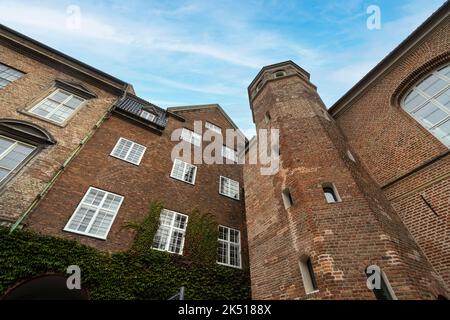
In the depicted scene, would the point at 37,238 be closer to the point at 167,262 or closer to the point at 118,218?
the point at 118,218

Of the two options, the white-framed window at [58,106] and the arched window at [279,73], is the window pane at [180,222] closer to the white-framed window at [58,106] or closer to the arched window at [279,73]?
the white-framed window at [58,106]

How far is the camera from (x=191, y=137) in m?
16.7

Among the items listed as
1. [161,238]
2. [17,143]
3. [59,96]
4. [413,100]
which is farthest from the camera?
[59,96]

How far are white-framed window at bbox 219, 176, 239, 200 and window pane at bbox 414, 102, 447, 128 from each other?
989cm

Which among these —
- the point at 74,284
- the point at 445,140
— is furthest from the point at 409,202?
the point at 74,284

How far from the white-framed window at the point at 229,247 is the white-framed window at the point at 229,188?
2539mm

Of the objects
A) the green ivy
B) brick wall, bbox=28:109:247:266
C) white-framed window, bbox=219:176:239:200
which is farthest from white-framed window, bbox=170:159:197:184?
the green ivy

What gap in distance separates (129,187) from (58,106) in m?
6.18

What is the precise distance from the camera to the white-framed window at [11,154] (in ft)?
29.3

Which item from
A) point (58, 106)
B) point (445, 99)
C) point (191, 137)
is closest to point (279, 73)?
point (191, 137)

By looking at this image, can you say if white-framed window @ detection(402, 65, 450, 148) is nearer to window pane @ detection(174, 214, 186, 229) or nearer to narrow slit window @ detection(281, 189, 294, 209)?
narrow slit window @ detection(281, 189, 294, 209)

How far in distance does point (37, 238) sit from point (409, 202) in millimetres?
Answer: 12933

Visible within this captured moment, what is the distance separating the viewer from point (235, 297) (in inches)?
384

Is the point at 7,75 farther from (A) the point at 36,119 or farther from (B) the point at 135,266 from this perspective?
(B) the point at 135,266
